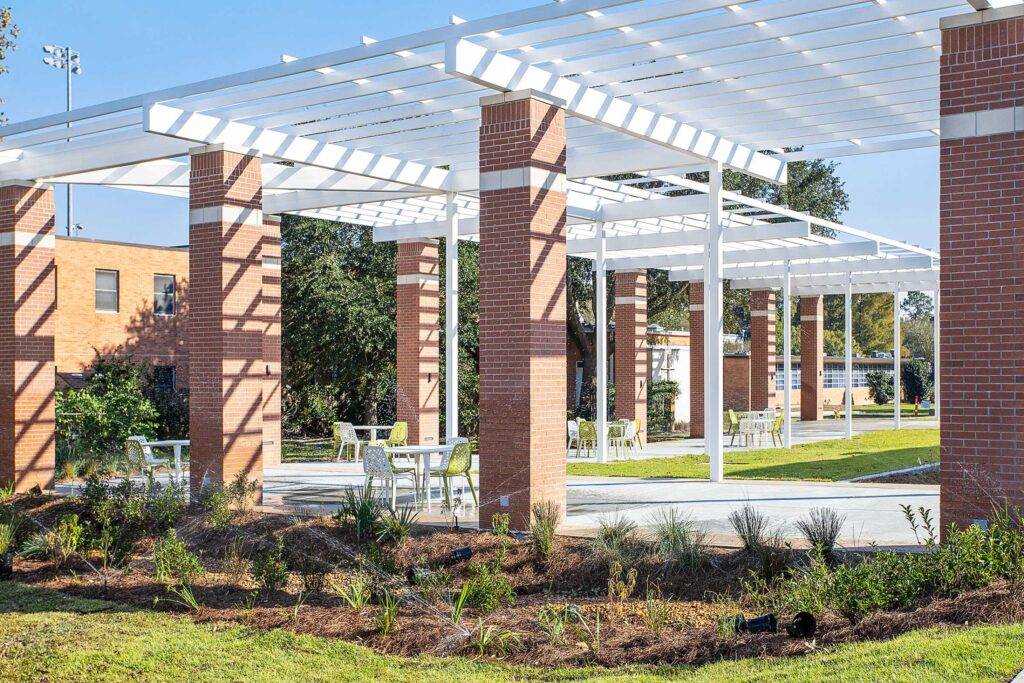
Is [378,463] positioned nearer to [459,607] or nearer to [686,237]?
[459,607]

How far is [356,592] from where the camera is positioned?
838 centimetres

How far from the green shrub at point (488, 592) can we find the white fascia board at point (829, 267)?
69.7 feet

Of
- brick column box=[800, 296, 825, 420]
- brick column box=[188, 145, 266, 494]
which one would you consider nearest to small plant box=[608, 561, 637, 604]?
brick column box=[188, 145, 266, 494]

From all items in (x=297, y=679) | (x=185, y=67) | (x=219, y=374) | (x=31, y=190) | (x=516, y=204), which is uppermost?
(x=185, y=67)

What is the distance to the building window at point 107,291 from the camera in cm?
2794

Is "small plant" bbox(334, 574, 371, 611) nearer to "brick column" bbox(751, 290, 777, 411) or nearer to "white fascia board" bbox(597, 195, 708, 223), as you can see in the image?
"white fascia board" bbox(597, 195, 708, 223)

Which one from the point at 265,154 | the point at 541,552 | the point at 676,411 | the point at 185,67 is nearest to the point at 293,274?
the point at 676,411

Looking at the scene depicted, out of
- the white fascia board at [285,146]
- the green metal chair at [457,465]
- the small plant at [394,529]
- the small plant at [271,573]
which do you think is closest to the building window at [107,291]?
the white fascia board at [285,146]

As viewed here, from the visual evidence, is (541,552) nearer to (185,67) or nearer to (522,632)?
(522,632)

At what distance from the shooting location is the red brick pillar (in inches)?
663

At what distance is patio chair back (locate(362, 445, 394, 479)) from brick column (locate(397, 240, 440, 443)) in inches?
357

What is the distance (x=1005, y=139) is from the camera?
9.36 meters

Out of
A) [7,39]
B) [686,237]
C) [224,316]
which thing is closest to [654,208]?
[686,237]

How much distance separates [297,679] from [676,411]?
1175 inches
